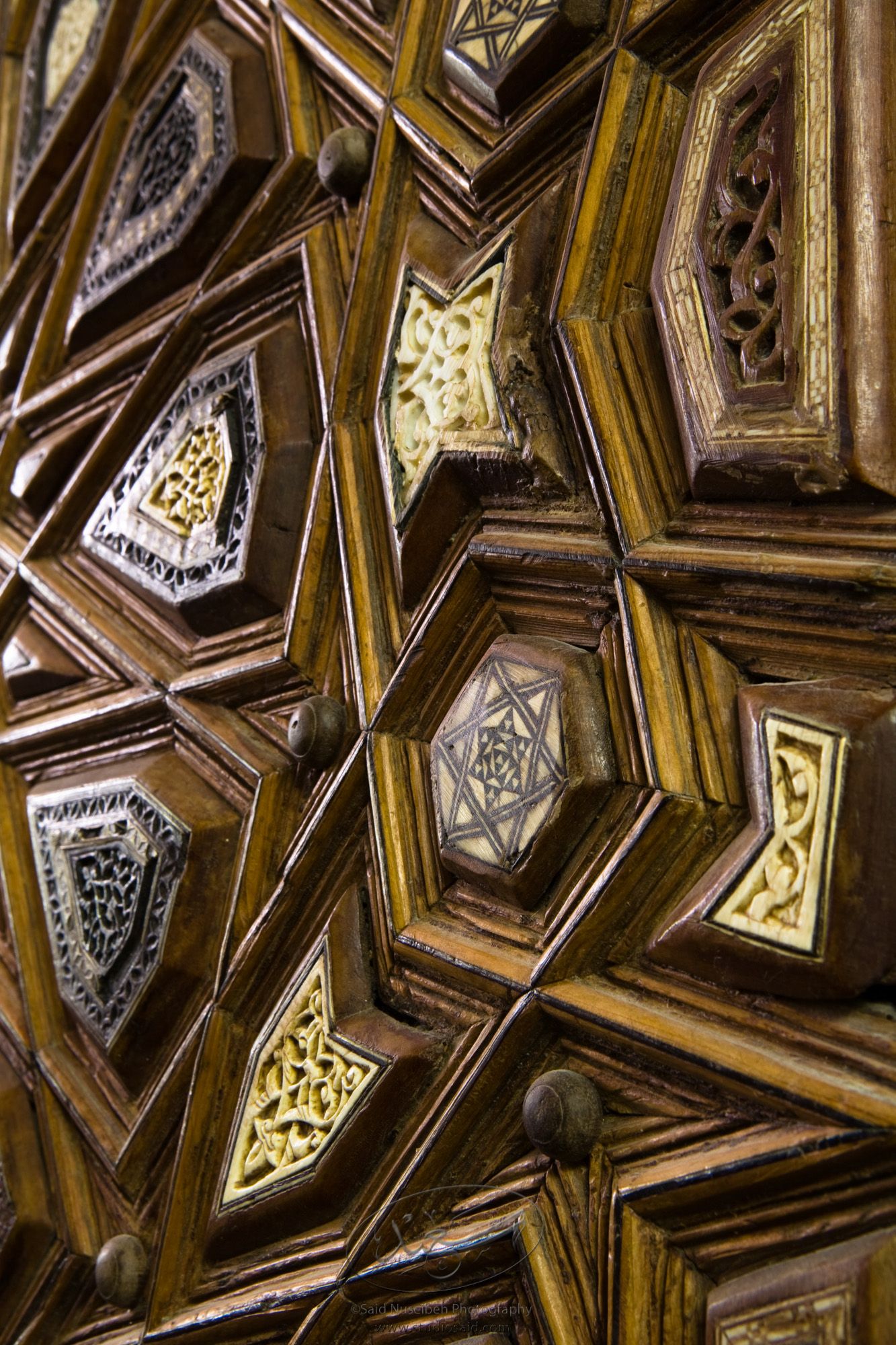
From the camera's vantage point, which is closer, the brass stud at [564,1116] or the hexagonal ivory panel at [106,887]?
the brass stud at [564,1116]

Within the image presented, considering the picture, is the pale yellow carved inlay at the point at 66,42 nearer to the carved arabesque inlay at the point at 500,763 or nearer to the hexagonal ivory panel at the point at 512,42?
the hexagonal ivory panel at the point at 512,42

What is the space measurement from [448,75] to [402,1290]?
1148mm

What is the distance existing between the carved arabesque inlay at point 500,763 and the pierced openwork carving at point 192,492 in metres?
0.38

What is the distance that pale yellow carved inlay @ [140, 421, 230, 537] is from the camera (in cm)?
143

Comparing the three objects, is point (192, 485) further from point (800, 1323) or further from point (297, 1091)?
point (800, 1323)

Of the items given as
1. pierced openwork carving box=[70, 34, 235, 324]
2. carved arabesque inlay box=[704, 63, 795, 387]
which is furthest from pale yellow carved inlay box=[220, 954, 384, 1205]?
pierced openwork carving box=[70, 34, 235, 324]

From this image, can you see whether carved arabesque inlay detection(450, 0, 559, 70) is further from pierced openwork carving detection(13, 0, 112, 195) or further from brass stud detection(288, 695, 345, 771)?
pierced openwork carving detection(13, 0, 112, 195)

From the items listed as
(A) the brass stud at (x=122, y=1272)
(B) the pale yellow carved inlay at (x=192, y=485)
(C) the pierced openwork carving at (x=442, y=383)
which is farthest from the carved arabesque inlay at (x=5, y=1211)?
(C) the pierced openwork carving at (x=442, y=383)

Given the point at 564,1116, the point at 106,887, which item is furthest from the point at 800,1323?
the point at 106,887

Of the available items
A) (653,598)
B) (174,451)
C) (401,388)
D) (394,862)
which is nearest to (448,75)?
(401,388)

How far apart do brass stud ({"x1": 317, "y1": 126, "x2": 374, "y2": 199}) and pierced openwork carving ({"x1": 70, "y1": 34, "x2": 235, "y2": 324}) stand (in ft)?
0.73

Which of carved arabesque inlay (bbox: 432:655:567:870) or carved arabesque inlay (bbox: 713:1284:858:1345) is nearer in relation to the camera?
carved arabesque inlay (bbox: 713:1284:858:1345)

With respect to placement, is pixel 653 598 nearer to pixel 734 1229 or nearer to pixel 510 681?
pixel 510 681

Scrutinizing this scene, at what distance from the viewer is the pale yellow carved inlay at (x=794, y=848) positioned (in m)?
0.81
